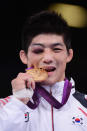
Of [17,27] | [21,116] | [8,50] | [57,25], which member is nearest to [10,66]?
[8,50]

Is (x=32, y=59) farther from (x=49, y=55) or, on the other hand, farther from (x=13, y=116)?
(x=13, y=116)

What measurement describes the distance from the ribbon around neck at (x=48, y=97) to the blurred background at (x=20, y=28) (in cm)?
205

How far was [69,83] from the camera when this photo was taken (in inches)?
63.2

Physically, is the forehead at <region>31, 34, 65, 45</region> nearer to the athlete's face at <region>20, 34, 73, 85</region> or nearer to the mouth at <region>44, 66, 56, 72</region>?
the athlete's face at <region>20, 34, 73, 85</region>

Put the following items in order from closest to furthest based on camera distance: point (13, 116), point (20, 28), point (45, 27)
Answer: point (13, 116), point (45, 27), point (20, 28)

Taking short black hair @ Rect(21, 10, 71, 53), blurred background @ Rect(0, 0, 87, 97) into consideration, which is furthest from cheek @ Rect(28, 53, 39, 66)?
blurred background @ Rect(0, 0, 87, 97)

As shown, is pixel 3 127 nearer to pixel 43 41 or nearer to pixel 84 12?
pixel 43 41

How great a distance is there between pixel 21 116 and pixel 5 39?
2.69 meters

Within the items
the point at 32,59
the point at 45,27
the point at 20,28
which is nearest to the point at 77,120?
the point at 32,59

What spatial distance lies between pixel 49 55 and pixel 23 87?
0.26 m

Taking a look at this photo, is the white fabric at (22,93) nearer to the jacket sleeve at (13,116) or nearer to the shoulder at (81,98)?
the jacket sleeve at (13,116)

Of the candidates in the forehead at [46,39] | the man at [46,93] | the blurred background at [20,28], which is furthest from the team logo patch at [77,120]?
the blurred background at [20,28]

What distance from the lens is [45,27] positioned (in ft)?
5.36

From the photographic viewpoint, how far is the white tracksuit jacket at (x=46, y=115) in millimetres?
1351
